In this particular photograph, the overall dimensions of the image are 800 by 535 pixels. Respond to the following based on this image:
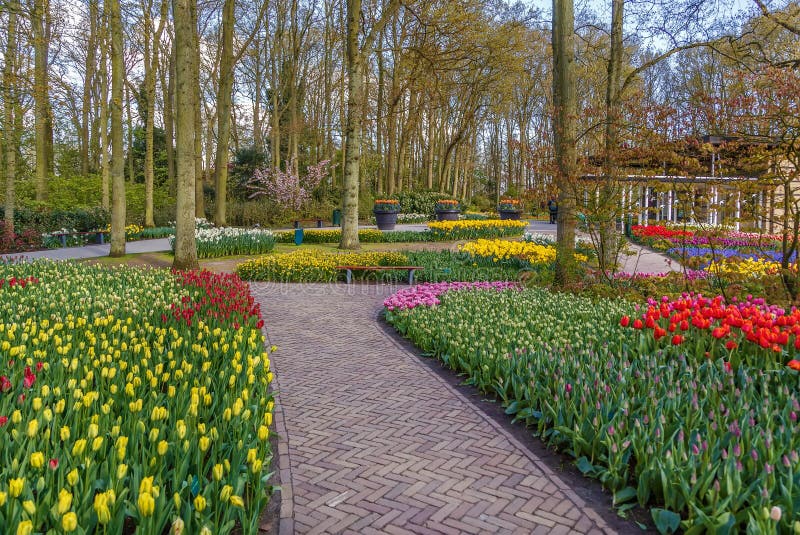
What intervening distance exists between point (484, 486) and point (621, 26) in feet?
35.6

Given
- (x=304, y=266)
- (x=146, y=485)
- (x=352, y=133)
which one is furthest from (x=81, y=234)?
(x=146, y=485)

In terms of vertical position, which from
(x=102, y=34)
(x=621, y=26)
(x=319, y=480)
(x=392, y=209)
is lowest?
(x=319, y=480)

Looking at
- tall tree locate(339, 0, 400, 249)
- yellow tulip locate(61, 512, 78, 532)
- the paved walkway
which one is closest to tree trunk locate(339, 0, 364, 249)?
tall tree locate(339, 0, 400, 249)

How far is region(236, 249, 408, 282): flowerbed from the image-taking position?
1161cm

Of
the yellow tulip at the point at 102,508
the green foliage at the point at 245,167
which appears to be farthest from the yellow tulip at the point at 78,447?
the green foliage at the point at 245,167

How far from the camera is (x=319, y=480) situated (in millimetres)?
3348

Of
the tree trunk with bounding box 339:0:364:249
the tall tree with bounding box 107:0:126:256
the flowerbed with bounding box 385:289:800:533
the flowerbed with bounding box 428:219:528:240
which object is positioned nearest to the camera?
the flowerbed with bounding box 385:289:800:533

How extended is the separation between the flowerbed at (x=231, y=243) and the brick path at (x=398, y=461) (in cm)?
860

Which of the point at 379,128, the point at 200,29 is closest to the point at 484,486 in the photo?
the point at 200,29

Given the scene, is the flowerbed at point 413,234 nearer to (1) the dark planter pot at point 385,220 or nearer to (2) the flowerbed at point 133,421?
(1) the dark planter pot at point 385,220

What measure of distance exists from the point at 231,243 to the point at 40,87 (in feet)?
17.8

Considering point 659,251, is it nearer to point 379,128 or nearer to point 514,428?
point 514,428

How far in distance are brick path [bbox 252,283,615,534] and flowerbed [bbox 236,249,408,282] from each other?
215 inches

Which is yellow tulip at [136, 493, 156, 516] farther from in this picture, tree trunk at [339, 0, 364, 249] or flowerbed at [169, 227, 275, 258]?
tree trunk at [339, 0, 364, 249]
